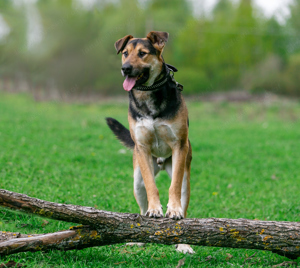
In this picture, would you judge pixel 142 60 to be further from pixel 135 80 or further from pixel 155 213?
pixel 155 213

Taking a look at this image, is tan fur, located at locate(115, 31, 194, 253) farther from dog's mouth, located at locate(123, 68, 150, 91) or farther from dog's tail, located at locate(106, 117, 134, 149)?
dog's tail, located at locate(106, 117, 134, 149)

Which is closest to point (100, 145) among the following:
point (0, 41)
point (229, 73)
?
point (0, 41)

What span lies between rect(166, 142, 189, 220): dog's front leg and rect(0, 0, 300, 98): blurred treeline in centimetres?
1596

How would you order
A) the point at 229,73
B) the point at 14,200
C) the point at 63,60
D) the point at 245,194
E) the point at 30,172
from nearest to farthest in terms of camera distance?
the point at 14,200
the point at 30,172
the point at 245,194
the point at 63,60
the point at 229,73

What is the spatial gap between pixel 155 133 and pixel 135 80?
685 millimetres

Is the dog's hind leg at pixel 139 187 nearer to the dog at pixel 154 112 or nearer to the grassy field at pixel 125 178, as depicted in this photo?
the dog at pixel 154 112

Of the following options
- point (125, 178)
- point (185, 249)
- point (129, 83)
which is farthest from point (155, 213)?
point (125, 178)

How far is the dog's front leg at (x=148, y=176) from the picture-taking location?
425cm

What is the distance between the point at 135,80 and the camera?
14.0 feet

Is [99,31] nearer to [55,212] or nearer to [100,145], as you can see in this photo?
[100,145]

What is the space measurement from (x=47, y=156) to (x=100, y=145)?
7.48 feet

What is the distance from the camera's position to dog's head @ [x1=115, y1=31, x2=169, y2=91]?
4.23 m

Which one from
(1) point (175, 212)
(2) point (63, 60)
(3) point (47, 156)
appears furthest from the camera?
(2) point (63, 60)

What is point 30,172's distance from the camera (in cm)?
695
